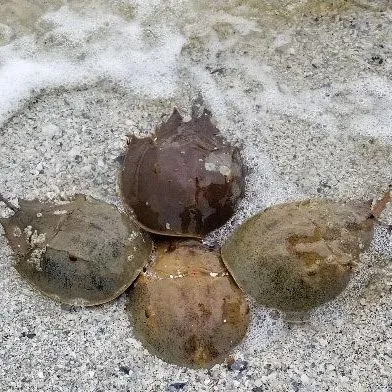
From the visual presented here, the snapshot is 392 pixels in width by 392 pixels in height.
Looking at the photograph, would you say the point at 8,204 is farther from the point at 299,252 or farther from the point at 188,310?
the point at 299,252

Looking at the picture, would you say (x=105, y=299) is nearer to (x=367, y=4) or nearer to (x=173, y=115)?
(x=173, y=115)

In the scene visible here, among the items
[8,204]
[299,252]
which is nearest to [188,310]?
[299,252]

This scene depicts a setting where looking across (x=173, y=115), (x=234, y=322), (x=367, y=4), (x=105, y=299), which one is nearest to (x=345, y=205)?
(x=234, y=322)

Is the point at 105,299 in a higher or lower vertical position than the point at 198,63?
lower

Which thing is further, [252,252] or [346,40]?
[346,40]

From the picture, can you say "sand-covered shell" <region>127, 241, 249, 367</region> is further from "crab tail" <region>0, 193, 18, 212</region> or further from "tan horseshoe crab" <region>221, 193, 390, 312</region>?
"crab tail" <region>0, 193, 18, 212</region>

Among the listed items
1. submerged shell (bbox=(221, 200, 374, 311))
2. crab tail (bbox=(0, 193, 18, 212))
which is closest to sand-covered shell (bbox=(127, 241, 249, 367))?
submerged shell (bbox=(221, 200, 374, 311))
